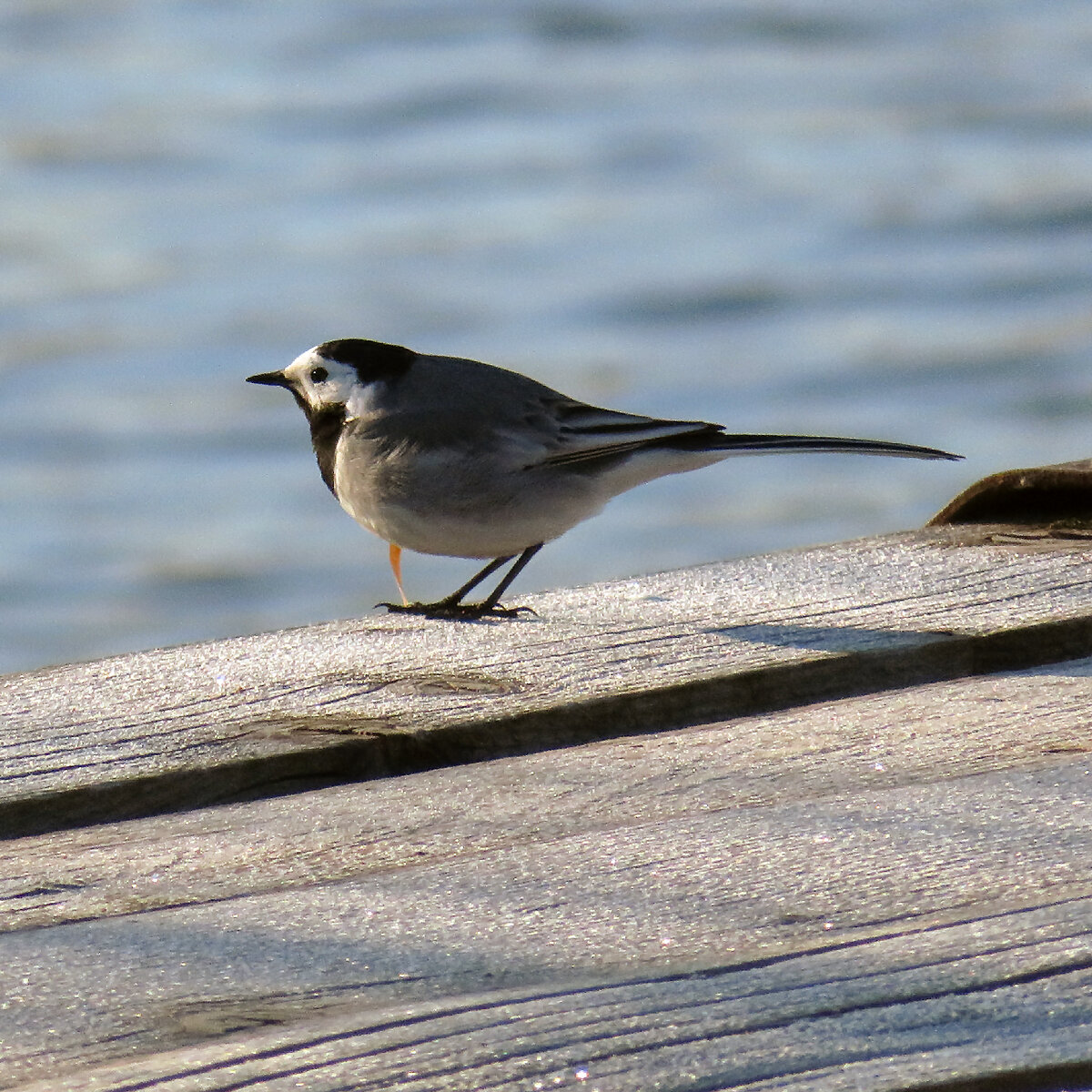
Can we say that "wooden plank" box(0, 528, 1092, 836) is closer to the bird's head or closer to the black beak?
the bird's head

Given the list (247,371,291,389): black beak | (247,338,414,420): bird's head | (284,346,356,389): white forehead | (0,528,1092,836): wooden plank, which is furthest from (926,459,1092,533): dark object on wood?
(247,371,291,389): black beak

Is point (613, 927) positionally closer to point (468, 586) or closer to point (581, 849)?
point (581, 849)

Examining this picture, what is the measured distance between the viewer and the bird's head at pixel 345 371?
5426 millimetres

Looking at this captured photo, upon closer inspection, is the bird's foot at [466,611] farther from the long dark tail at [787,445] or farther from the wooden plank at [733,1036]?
the wooden plank at [733,1036]

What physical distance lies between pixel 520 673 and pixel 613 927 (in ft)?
3.29

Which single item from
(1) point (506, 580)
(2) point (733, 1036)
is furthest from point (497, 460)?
(2) point (733, 1036)

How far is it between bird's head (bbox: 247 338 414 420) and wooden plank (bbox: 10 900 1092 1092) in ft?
12.5

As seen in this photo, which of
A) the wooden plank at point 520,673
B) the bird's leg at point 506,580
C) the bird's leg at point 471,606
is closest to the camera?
the wooden plank at point 520,673

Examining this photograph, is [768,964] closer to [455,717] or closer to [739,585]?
[455,717]

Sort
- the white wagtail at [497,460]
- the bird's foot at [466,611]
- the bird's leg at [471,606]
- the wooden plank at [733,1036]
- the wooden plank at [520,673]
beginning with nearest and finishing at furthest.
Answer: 1. the wooden plank at [733,1036]
2. the wooden plank at [520,673]
3. the bird's foot at [466,611]
4. the bird's leg at [471,606]
5. the white wagtail at [497,460]

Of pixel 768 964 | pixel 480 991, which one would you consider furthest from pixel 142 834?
pixel 768 964

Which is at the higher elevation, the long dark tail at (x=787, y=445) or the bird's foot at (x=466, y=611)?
the long dark tail at (x=787, y=445)

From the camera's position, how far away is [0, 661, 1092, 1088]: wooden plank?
1563mm

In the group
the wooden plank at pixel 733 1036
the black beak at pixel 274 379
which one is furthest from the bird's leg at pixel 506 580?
the wooden plank at pixel 733 1036
